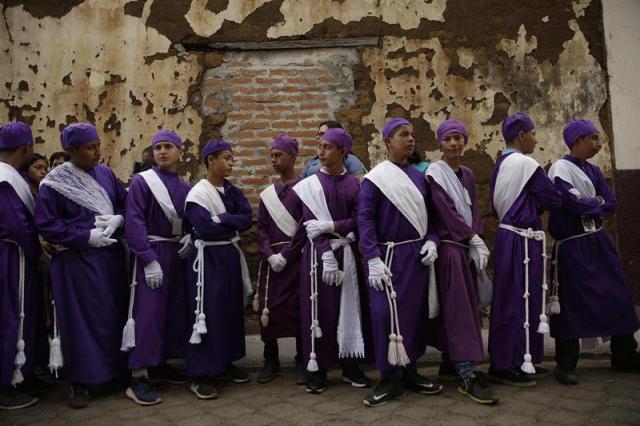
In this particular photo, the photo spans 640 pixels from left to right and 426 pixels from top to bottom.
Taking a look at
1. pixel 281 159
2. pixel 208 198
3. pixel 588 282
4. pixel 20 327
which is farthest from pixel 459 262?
pixel 20 327

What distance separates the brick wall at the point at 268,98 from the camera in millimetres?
5727

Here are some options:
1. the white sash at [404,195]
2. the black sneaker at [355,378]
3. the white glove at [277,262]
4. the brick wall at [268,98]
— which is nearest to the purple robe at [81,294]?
the white glove at [277,262]

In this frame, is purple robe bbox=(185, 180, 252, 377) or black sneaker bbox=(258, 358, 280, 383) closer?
purple robe bbox=(185, 180, 252, 377)

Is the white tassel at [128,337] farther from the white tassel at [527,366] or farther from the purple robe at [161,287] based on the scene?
the white tassel at [527,366]

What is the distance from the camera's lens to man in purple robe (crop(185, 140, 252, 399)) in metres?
3.89

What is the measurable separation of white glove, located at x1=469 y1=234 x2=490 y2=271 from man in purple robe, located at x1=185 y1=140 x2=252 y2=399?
1620mm

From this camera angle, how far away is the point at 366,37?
5727 mm

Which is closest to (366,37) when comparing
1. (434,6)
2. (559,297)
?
(434,6)

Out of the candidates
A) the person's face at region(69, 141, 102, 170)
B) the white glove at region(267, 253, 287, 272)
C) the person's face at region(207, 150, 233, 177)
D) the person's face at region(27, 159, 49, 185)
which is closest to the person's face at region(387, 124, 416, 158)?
the white glove at region(267, 253, 287, 272)

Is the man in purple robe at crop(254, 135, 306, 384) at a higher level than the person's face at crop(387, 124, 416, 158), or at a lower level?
lower

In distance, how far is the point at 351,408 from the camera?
11.4 feet

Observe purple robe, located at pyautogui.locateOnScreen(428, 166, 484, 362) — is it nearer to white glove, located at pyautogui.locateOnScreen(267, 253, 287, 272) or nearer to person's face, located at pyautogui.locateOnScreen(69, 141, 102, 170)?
white glove, located at pyautogui.locateOnScreen(267, 253, 287, 272)

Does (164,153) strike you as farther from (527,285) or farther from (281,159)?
(527,285)

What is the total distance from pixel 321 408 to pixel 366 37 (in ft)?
12.4
